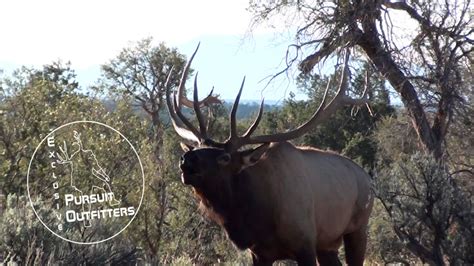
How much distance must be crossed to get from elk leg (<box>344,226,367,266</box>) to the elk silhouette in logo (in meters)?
2.91

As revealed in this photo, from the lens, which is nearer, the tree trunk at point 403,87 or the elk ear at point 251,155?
the elk ear at point 251,155

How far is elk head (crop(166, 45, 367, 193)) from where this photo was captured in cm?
787

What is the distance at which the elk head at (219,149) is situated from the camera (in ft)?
25.8

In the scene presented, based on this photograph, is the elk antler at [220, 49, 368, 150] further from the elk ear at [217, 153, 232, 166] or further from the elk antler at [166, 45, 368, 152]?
the elk ear at [217, 153, 232, 166]

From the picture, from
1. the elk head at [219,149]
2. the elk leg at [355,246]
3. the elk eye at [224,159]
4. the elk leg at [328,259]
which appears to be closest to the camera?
the elk head at [219,149]

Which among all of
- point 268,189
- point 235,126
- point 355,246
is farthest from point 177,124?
point 355,246

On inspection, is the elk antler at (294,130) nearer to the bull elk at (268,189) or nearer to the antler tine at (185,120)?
the bull elk at (268,189)

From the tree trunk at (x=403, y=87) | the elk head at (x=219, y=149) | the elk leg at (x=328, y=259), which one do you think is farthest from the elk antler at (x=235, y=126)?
the tree trunk at (x=403, y=87)

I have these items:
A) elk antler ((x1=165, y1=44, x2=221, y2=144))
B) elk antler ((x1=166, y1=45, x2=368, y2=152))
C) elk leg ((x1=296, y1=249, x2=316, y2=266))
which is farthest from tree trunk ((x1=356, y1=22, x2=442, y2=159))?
elk leg ((x1=296, y1=249, x2=316, y2=266))

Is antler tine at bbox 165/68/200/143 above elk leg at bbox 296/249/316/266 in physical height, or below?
above

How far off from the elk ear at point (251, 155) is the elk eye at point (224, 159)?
25 cm

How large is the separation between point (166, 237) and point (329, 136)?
1639cm

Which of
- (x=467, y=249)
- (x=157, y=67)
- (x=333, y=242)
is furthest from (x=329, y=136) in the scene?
(x=467, y=249)

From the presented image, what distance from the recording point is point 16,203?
9641 mm
